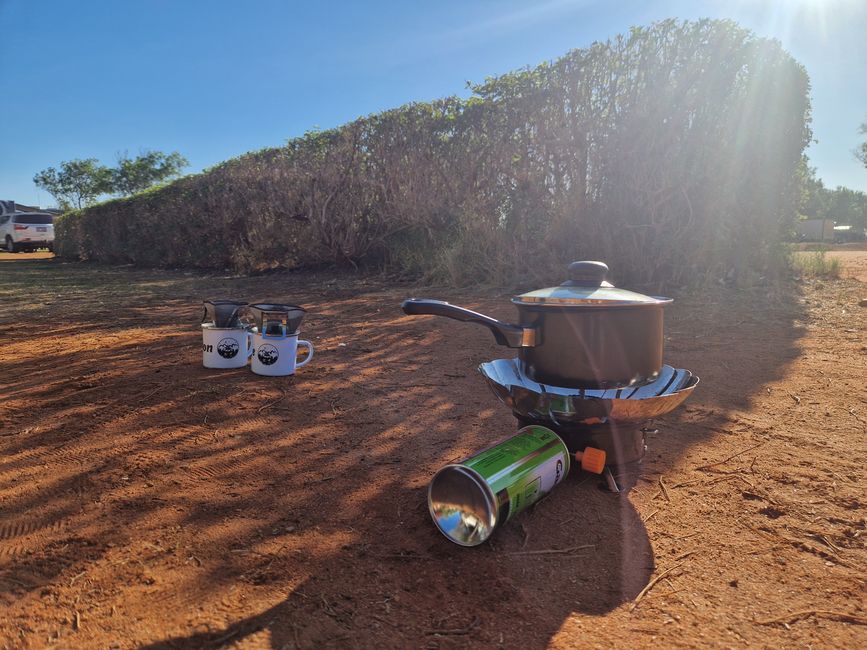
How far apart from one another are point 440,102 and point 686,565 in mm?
8766

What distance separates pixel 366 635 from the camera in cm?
139

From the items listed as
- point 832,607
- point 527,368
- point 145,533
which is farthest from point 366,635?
point 832,607

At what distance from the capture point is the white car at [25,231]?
2516 centimetres

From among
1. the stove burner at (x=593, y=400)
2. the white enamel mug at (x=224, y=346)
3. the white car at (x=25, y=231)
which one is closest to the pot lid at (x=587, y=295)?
the stove burner at (x=593, y=400)

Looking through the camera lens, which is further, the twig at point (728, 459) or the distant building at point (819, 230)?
the distant building at point (819, 230)

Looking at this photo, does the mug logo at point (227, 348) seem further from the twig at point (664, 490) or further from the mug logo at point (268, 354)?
the twig at point (664, 490)

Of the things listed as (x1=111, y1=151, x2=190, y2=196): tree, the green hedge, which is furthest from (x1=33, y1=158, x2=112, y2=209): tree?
the green hedge

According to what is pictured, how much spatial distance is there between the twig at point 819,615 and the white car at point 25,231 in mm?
29951

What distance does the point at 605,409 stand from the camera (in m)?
1.96

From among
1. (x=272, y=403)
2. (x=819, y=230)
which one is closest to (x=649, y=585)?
(x=272, y=403)

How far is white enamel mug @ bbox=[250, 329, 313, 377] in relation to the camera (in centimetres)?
362

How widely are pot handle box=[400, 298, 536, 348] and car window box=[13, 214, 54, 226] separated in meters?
30.1

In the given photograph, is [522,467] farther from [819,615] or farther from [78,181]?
[78,181]

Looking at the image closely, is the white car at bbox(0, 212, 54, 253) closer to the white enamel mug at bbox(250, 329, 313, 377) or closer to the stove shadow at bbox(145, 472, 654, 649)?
the white enamel mug at bbox(250, 329, 313, 377)
